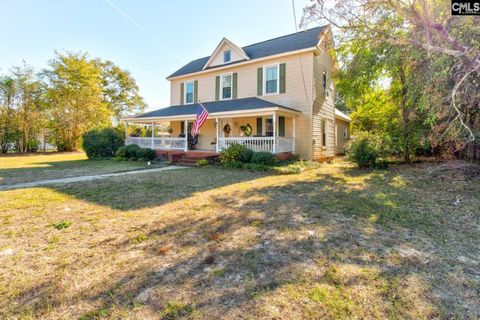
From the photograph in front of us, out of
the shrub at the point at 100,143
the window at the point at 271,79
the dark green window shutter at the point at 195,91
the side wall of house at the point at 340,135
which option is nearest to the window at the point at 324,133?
the window at the point at 271,79

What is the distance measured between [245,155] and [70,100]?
73.1 feet

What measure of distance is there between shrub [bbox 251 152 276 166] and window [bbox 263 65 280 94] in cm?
461

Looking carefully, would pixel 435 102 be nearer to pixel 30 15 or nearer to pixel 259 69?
pixel 259 69

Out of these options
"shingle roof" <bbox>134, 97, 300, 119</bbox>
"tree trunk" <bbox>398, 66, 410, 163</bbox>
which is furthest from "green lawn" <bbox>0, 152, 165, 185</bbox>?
"tree trunk" <bbox>398, 66, 410, 163</bbox>

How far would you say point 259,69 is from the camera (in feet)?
46.2

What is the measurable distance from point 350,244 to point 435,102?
620 cm

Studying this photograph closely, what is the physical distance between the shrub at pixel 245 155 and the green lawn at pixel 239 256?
564 cm

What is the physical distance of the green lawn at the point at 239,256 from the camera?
82.4 inches

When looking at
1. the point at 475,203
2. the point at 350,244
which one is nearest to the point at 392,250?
the point at 350,244

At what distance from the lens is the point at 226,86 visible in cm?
1567

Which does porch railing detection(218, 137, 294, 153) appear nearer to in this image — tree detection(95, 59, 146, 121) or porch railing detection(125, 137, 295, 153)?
porch railing detection(125, 137, 295, 153)

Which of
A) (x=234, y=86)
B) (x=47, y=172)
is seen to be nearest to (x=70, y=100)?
(x=47, y=172)

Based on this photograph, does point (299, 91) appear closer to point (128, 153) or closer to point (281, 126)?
point (281, 126)

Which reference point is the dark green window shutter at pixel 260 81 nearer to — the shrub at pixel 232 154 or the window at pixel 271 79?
the window at pixel 271 79
